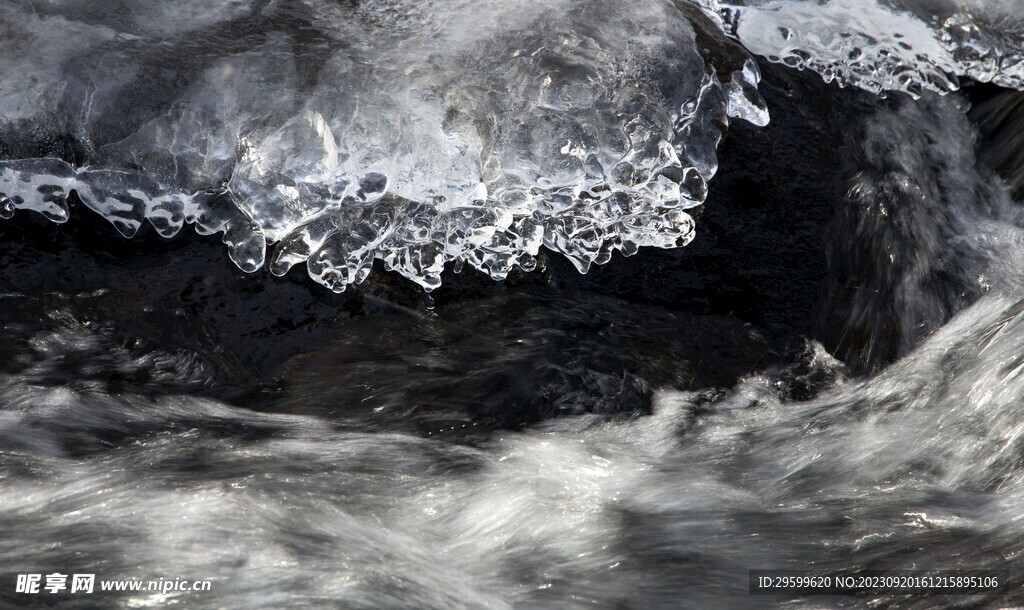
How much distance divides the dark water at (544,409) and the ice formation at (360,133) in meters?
0.08

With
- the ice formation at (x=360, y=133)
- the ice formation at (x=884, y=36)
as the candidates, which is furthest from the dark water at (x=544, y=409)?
the ice formation at (x=884, y=36)

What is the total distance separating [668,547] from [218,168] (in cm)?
184

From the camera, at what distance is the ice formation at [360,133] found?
110 inches

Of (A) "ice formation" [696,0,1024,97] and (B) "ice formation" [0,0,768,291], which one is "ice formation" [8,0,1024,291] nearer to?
(B) "ice formation" [0,0,768,291]

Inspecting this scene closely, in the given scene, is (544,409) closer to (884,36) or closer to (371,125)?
(371,125)

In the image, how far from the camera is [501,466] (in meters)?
2.47

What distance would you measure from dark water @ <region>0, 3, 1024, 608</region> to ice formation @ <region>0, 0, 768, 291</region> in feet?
0.26

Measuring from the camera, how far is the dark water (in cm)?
219

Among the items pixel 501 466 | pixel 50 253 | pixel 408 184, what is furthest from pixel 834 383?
pixel 50 253

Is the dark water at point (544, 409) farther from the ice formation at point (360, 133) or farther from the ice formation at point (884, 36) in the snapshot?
the ice formation at point (884, 36)

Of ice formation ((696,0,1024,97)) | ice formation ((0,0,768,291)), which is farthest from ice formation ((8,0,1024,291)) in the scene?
ice formation ((696,0,1024,97))

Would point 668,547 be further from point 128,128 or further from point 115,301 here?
point 128,128

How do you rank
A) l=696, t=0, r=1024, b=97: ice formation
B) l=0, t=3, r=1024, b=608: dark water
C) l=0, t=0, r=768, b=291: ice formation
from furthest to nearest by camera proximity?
l=696, t=0, r=1024, b=97: ice formation
l=0, t=0, r=768, b=291: ice formation
l=0, t=3, r=1024, b=608: dark water

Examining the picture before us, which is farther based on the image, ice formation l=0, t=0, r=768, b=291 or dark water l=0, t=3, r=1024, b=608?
ice formation l=0, t=0, r=768, b=291
